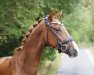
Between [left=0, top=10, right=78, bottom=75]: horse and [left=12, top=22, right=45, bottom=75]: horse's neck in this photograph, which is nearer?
[left=0, top=10, right=78, bottom=75]: horse

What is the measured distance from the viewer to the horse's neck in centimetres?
709

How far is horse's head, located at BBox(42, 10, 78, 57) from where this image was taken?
6.78m

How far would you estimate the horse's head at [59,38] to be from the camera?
6.78m

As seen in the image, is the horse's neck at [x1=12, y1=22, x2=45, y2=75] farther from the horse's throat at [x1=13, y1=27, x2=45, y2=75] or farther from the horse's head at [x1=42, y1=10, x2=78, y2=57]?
the horse's head at [x1=42, y1=10, x2=78, y2=57]

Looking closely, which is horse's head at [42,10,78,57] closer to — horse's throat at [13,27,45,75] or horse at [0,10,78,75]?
horse at [0,10,78,75]

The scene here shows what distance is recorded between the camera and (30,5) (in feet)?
43.1

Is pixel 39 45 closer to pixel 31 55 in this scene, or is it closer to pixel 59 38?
pixel 31 55

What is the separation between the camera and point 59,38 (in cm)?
684

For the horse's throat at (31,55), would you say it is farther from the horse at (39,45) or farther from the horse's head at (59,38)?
the horse's head at (59,38)

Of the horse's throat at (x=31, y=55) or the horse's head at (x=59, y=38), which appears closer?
the horse's head at (x=59, y=38)

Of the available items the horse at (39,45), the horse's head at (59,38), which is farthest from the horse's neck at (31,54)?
the horse's head at (59,38)

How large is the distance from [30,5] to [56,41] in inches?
253

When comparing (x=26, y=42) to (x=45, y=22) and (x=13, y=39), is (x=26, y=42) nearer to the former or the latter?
(x=45, y=22)

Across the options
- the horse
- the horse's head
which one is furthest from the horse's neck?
the horse's head
